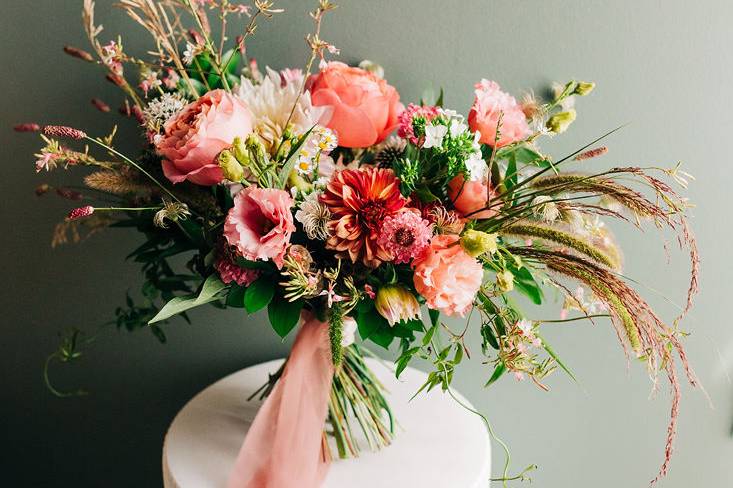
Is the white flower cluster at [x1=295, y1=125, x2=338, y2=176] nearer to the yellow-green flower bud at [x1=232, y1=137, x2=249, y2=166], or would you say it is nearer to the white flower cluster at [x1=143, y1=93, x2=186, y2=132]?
the yellow-green flower bud at [x1=232, y1=137, x2=249, y2=166]

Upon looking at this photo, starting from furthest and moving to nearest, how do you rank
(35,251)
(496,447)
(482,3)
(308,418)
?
(496,447) → (35,251) → (482,3) → (308,418)

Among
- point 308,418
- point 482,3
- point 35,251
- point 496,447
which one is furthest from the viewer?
point 496,447

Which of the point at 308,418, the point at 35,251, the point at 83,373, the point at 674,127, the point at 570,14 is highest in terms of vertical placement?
the point at 570,14

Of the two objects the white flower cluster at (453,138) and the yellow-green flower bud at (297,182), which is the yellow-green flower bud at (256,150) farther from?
the white flower cluster at (453,138)

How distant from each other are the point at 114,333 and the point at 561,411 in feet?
3.38

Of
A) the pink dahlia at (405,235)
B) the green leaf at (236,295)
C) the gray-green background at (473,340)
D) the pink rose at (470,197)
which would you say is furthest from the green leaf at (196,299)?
the gray-green background at (473,340)

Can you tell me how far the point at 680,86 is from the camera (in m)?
1.19

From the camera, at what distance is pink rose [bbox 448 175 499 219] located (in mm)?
806

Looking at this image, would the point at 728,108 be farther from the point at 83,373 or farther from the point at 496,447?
the point at 83,373

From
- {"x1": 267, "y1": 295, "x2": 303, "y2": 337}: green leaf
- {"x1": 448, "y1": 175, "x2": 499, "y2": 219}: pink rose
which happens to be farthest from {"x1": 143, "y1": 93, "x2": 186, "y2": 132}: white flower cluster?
{"x1": 448, "y1": 175, "x2": 499, "y2": 219}: pink rose

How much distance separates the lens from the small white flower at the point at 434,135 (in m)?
0.76

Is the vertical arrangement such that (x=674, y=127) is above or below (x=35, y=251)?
above

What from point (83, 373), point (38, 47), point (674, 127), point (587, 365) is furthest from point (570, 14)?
point (83, 373)

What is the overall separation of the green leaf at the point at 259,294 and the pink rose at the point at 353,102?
9.6 inches
